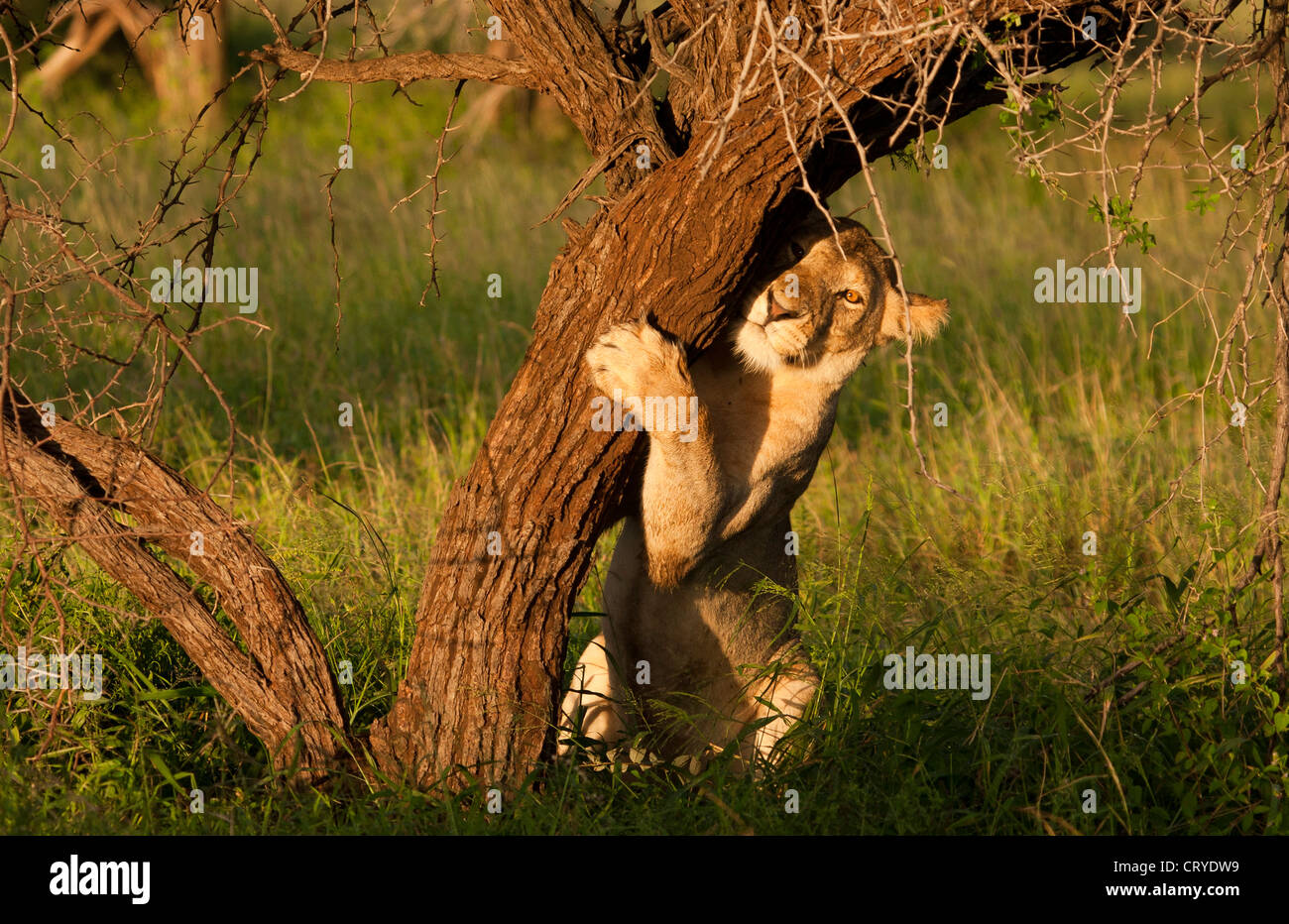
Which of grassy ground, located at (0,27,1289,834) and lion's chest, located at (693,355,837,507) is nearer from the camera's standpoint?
grassy ground, located at (0,27,1289,834)

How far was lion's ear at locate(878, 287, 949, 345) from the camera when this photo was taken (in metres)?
4.16

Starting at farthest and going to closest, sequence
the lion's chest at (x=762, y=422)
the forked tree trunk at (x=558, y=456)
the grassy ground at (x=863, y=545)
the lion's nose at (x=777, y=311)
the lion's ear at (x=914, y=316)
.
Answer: the lion's ear at (x=914, y=316) < the lion's chest at (x=762, y=422) < the lion's nose at (x=777, y=311) < the grassy ground at (x=863, y=545) < the forked tree trunk at (x=558, y=456)

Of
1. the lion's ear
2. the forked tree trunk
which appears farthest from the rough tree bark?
the lion's ear

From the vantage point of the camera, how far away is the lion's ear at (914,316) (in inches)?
164

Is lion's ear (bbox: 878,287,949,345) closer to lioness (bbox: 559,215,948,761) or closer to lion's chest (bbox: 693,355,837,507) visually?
lioness (bbox: 559,215,948,761)

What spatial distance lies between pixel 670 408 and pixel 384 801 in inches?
51.3

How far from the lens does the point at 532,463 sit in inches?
137

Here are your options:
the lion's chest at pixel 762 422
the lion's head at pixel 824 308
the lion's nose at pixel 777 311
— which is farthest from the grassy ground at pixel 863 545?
the lion's nose at pixel 777 311

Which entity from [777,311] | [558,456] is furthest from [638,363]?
[777,311]

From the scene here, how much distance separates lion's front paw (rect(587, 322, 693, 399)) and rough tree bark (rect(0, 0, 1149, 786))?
7 cm

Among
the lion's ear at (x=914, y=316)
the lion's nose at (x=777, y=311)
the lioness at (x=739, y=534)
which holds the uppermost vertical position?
the lion's ear at (x=914, y=316)

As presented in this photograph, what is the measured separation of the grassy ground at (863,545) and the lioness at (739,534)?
0.20 metres

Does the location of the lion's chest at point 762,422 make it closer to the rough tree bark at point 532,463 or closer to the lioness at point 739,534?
the lioness at point 739,534

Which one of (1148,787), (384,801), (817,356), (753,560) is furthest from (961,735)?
(384,801)
